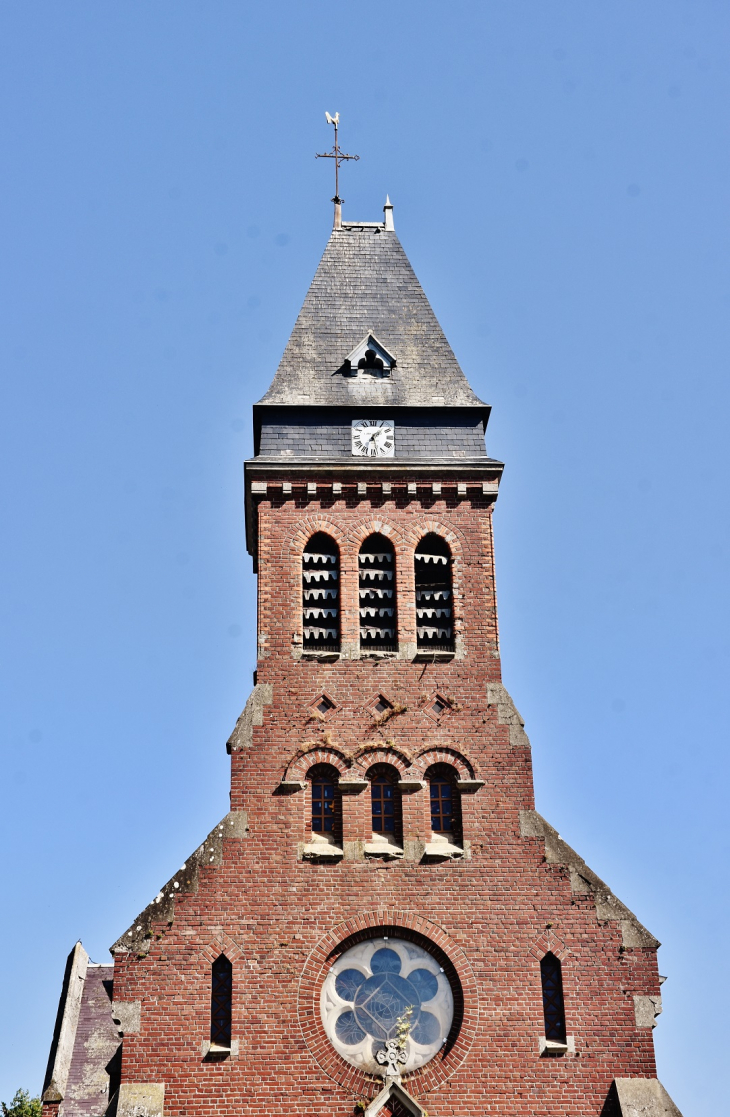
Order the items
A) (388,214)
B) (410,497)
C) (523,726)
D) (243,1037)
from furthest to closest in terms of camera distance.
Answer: (388,214)
(410,497)
(523,726)
(243,1037)

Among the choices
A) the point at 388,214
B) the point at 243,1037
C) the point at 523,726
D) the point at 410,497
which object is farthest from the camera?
the point at 388,214

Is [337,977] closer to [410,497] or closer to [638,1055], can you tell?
[638,1055]

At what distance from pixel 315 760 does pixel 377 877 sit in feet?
7.25

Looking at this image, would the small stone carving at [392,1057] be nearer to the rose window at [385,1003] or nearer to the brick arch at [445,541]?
the rose window at [385,1003]

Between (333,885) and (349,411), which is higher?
(349,411)

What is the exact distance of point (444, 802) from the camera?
24375 millimetres

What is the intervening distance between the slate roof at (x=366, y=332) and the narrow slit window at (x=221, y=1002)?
34.5 ft

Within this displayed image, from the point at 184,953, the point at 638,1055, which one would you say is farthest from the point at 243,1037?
the point at 638,1055

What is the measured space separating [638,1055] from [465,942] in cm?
312

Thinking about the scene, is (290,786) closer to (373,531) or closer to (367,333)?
(373,531)

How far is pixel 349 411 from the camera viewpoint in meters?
27.6

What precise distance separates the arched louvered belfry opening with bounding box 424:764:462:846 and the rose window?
1.97 metres

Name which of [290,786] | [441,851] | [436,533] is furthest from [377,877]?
[436,533]

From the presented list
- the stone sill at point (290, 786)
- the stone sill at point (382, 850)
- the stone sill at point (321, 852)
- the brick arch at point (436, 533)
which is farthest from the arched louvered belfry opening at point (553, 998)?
the brick arch at point (436, 533)
